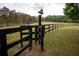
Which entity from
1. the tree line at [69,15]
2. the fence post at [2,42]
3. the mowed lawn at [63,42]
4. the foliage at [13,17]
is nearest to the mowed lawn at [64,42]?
the mowed lawn at [63,42]

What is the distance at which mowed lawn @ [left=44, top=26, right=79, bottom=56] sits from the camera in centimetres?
220

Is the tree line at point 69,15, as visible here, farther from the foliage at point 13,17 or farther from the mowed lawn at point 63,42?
the foliage at point 13,17

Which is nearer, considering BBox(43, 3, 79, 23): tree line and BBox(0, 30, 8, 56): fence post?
BBox(0, 30, 8, 56): fence post

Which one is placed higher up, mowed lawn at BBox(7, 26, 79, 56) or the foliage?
the foliage

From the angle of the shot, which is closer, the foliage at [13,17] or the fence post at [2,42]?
the fence post at [2,42]

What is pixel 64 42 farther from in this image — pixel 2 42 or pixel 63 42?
pixel 2 42

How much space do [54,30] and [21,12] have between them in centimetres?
62

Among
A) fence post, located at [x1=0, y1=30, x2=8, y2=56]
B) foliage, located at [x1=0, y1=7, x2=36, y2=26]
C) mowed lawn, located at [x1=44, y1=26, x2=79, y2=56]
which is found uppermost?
foliage, located at [x1=0, y1=7, x2=36, y2=26]

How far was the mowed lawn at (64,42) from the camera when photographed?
2201 millimetres

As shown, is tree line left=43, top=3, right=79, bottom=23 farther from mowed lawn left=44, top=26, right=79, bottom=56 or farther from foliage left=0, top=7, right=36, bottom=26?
foliage left=0, top=7, right=36, bottom=26

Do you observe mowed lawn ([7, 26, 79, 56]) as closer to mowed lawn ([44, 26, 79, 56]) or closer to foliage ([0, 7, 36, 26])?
mowed lawn ([44, 26, 79, 56])

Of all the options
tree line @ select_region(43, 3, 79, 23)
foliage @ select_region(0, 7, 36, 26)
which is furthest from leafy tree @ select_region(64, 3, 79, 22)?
foliage @ select_region(0, 7, 36, 26)

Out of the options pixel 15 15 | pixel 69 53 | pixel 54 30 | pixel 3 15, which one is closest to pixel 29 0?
pixel 15 15

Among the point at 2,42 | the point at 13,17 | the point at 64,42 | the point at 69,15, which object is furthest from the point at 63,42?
the point at 2,42
